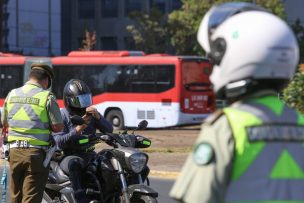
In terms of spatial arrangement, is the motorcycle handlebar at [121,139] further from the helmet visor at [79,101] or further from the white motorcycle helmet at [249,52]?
the white motorcycle helmet at [249,52]

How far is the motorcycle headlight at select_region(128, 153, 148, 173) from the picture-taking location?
6.51m

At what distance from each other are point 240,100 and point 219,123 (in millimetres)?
155

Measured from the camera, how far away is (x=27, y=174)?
6551 millimetres

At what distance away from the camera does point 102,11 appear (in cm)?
6625

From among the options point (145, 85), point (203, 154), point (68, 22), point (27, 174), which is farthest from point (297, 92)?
point (68, 22)

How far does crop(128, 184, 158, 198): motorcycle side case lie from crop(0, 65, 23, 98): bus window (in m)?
22.3

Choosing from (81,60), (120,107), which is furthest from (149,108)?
(81,60)

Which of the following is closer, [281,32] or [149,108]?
[281,32]

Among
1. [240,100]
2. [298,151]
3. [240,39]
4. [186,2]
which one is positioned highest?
[186,2]

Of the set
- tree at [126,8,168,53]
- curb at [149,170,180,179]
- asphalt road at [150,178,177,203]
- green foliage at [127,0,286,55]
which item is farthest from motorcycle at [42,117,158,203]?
tree at [126,8,168,53]

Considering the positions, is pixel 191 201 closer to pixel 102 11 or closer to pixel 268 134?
pixel 268 134

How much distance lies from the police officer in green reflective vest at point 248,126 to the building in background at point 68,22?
56833mm

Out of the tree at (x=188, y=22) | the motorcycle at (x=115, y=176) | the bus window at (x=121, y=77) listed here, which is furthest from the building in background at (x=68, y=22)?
the motorcycle at (x=115, y=176)

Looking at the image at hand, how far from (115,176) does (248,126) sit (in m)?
4.25
